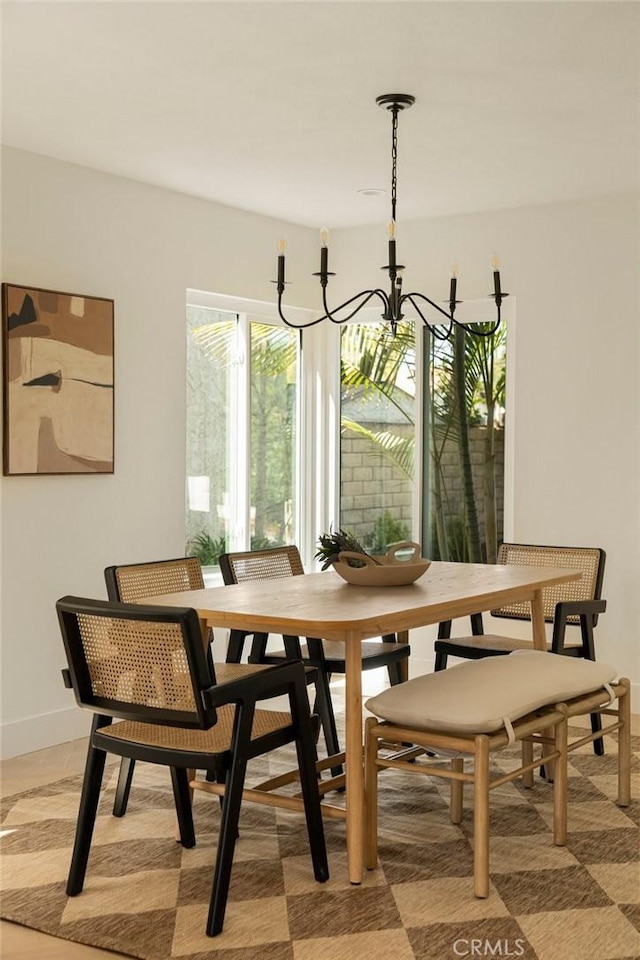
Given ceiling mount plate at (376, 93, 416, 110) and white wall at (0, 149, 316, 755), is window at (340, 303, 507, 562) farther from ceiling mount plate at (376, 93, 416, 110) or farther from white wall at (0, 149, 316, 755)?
ceiling mount plate at (376, 93, 416, 110)

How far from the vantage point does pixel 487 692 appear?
3.11 metres

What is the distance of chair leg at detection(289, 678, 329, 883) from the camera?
2.93 metres

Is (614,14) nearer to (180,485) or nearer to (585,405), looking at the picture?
(585,405)

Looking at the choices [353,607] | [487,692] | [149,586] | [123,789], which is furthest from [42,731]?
[487,692]

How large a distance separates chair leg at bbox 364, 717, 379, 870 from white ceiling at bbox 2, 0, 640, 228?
2101mm

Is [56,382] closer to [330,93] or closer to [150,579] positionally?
[150,579]

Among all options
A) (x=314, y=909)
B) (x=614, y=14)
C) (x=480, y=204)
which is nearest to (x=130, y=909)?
(x=314, y=909)

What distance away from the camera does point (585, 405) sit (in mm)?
5414

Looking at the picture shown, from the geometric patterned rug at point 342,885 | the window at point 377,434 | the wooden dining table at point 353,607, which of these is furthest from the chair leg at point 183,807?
the window at point 377,434

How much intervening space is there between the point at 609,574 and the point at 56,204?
3.18m

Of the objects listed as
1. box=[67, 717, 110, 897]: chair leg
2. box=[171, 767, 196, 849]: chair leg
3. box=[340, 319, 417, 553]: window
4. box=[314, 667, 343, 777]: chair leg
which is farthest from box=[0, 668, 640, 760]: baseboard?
box=[340, 319, 417, 553]: window

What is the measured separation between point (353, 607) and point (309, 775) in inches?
19.8

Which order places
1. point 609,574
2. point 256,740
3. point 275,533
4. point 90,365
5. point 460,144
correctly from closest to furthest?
1. point 256,740
2. point 460,144
3. point 90,365
4. point 609,574
5. point 275,533

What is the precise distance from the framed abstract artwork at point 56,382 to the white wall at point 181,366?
9cm
